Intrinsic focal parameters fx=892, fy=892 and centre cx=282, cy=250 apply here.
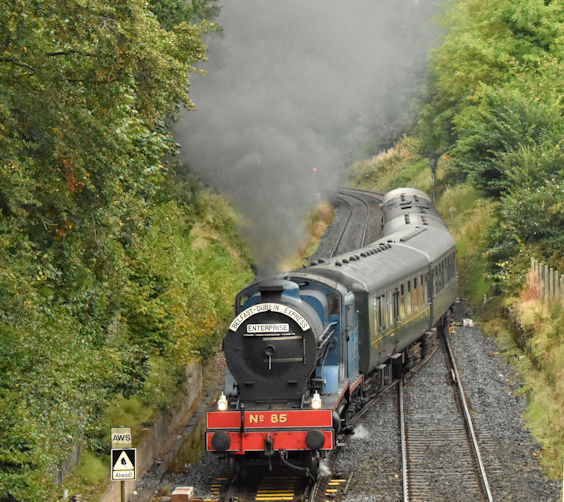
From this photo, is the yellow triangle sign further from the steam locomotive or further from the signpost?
the steam locomotive

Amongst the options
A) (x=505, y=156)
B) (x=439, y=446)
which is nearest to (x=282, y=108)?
(x=439, y=446)

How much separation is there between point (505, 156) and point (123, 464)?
893 inches

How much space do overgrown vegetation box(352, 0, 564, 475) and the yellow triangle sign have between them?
6743mm

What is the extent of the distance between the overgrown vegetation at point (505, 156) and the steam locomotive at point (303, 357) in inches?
137

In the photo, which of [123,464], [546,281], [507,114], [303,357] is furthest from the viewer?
[507,114]

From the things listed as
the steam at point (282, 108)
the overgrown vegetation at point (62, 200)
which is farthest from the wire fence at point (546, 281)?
the overgrown vegetation at point (62, 200)

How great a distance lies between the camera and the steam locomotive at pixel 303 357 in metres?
12.8

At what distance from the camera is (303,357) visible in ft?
42.2

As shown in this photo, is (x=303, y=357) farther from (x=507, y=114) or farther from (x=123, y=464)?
(x=507, y=114)

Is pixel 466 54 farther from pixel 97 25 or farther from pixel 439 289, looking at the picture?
pixel 97 25

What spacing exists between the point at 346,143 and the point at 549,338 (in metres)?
9.00

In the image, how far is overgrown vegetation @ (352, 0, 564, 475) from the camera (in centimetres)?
2193

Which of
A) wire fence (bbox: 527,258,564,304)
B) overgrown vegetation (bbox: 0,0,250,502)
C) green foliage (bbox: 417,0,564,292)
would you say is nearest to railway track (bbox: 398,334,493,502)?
wire fence (bbox: 527,258,564,304)

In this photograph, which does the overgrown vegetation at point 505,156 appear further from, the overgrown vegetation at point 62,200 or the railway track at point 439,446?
the overgrown vegetation at point 62,200
